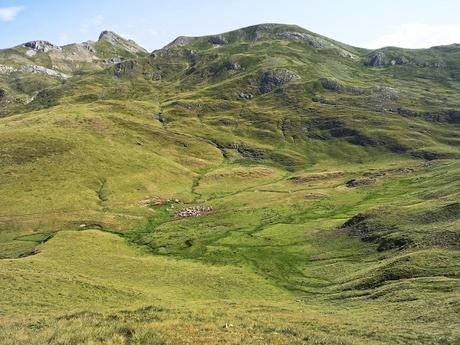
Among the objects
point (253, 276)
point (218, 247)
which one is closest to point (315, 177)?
point (218, 247)

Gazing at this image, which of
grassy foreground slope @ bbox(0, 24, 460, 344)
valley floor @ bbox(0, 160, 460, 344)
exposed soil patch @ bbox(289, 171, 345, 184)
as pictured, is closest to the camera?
valley floor @ bbox(0, 160, 460, 344)

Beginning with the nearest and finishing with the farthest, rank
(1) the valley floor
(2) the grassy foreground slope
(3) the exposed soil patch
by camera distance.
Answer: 1. (1) the valley floor
2. (2) the grassy foreground slope
3. (3) the exposed soil patch

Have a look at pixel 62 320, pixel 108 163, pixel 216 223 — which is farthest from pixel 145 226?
pixel 62 320

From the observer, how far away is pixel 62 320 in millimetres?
35438

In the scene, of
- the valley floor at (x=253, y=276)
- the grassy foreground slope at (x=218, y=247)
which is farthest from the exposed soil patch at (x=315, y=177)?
the valley floor at (x=253, y=276)

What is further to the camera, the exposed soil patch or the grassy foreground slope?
the exposed soil patch

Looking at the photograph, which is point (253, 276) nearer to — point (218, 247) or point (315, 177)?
point (218, 247)

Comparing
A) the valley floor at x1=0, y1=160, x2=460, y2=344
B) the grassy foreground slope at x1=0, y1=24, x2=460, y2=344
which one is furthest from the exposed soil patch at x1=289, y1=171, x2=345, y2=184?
the valley floor at x1=0, y1=160, x2=460, y2=344

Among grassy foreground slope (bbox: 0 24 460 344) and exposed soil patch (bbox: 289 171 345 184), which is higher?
grassy foreground slope (bbox: 0 24 460 344)

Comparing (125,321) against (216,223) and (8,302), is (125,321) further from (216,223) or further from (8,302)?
(216,223)

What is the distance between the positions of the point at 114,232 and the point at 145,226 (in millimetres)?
9336

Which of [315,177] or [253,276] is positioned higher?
[253,276]

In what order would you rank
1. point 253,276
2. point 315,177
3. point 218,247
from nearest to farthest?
point 253,276
point 218,247
point 315,177

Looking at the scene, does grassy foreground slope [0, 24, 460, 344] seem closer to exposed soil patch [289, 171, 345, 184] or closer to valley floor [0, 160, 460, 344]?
valley floor [0, 160, 460, 344]
